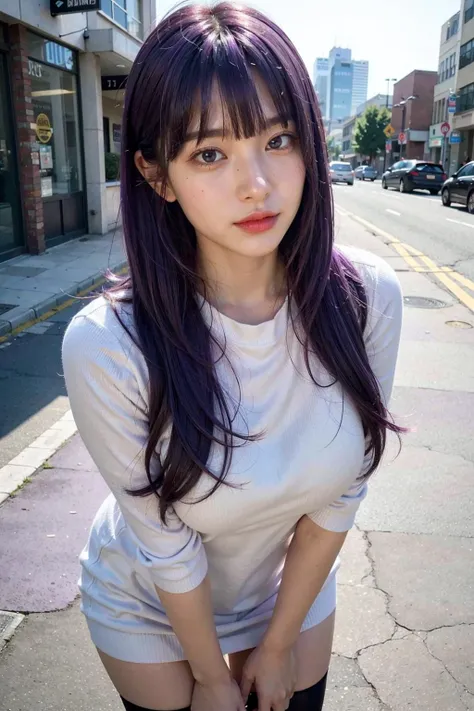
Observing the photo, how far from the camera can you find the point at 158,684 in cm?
130

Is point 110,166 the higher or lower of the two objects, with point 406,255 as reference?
higher

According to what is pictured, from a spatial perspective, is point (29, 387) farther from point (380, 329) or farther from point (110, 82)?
point (110, 82)

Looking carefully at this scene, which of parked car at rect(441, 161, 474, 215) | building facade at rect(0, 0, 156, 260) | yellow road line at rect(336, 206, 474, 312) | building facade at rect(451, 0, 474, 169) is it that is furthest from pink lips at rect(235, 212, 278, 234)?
building facade at rect(451, 0, 474, 169)

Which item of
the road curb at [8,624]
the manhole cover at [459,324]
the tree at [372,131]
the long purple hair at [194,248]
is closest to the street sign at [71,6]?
the manhole cover at [459,324]

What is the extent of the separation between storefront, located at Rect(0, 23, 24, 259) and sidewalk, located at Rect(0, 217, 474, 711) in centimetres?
703

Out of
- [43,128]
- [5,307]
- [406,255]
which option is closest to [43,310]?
[5,307]

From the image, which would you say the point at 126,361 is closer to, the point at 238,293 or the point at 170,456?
the point at 170,456

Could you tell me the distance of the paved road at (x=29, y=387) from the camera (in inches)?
161

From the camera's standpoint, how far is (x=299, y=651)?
1414 mm

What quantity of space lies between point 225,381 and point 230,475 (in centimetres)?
20

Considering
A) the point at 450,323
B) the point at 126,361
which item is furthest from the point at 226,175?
the point at 450,323

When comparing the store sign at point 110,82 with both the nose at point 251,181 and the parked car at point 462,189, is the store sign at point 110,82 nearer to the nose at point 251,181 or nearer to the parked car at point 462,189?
the parked car at point 462,189

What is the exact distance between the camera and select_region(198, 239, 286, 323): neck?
1.41m

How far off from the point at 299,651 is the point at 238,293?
83 cm
